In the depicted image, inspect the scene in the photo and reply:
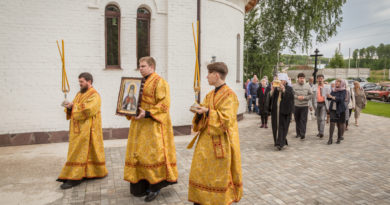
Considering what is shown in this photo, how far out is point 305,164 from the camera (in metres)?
6.59

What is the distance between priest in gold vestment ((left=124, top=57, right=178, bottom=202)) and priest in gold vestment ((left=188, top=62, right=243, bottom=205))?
92 cm

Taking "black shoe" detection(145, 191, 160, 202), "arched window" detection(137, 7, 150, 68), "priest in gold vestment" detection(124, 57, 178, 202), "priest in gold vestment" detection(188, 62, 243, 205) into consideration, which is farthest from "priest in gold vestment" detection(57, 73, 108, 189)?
"arched window" detection(137, 7, 150, 68)

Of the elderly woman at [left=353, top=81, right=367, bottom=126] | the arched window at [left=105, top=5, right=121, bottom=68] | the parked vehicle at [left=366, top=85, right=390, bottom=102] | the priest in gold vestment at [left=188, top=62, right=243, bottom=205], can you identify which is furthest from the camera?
the parked vehicle at [left=366, top=85, right=390, bottom=102]

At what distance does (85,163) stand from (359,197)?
4694 millimetres

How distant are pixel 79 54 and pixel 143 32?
2.06 metres

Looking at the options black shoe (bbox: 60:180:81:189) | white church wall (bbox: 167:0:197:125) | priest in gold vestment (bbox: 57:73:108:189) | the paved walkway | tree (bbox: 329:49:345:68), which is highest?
tree (bbox: 329:49:345:68)

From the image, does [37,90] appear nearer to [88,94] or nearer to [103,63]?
[103,63]

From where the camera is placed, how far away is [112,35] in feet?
29.2

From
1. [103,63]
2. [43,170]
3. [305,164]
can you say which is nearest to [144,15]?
[103,63]

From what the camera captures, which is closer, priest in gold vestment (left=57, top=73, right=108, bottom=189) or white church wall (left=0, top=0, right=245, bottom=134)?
priest in gold vestment (left=57, top=73, right=108, bottom=189)

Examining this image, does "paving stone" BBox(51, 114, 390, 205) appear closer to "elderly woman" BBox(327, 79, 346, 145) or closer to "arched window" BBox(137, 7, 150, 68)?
"elderly woman" BBox(327, 79, 346, 145)

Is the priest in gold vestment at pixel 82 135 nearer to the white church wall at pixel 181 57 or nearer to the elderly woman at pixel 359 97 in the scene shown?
the white church wall at pixel 181 57

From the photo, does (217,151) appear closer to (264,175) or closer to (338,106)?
(264,175)

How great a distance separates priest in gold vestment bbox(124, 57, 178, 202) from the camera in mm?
4391
